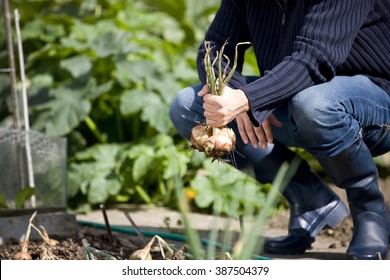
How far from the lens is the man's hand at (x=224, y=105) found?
7.14 feet

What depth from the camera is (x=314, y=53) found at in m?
2.31

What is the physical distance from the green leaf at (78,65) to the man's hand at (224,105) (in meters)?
1.96

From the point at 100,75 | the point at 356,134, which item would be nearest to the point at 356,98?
the point at 356,134

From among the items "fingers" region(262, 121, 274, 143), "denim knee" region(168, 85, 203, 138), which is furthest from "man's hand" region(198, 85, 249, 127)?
"denim knee" region(168, 85, 203, 138)

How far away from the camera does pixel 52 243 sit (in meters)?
2.43

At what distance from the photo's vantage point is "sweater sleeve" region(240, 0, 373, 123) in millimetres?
2289

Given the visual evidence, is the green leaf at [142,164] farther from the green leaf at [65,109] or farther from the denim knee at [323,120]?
the denim knee at [323,120]

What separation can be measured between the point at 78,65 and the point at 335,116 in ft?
6.72

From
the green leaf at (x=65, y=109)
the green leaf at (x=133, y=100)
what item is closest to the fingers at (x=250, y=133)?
the green leaf at (x=133, y=100)

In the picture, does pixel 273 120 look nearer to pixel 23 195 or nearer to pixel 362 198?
pixel 362 198

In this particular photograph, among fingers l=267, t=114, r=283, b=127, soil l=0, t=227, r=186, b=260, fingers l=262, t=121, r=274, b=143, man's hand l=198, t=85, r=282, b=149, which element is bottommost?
soil l=0, t=227, r=186, b=260

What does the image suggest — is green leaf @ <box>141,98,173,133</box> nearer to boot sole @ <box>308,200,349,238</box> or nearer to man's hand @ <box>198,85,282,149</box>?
boot sole @ <box>308,200,349,238</box>
